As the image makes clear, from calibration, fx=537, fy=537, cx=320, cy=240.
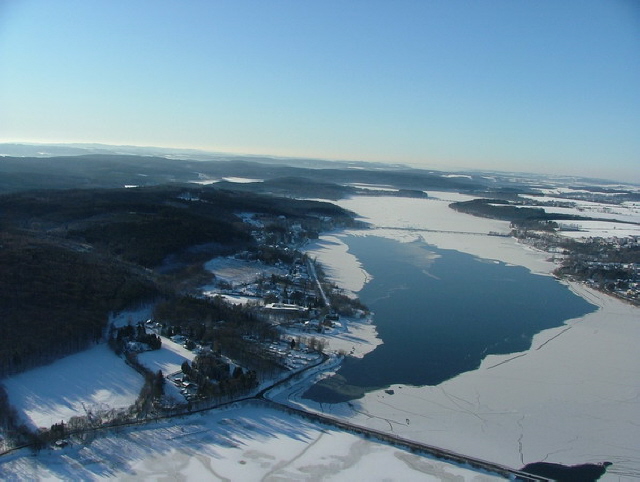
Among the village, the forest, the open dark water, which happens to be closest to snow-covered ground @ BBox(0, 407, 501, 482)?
the village

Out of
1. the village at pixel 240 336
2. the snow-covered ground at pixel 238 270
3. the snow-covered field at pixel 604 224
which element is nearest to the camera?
the village at pixel 240 336

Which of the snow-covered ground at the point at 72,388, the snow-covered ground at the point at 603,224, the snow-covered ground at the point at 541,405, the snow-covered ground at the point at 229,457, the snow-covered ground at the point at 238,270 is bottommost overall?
the snow-covered ground at the point at 229,457

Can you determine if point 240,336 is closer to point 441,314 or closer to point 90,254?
point 441,314

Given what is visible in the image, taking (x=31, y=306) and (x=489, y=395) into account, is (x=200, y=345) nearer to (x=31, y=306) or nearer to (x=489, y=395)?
(x=31, y=306)

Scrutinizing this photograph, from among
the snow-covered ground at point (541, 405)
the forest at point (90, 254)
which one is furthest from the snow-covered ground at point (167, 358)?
the snow-covered ground at point (541, 405)

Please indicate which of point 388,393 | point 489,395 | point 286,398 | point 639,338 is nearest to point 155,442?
point 286,398

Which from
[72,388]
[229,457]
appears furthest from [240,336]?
[229,457]

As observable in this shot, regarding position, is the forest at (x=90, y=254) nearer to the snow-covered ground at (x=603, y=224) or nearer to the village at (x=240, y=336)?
the village at (x=240, y=336)
